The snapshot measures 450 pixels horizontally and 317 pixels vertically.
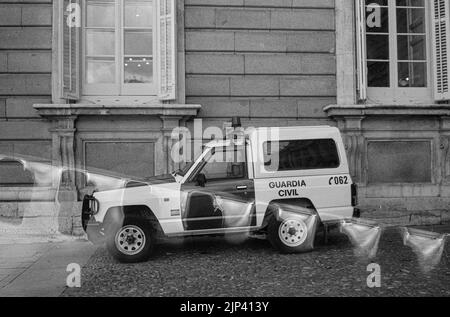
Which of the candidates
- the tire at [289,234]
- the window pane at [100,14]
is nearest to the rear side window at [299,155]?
the tire at [289,234]

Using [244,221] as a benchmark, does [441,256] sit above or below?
below

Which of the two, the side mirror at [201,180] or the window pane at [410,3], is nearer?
the side mirror at [201,180]

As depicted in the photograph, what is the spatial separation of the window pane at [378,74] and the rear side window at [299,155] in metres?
4.00

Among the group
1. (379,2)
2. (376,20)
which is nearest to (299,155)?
(376,20)

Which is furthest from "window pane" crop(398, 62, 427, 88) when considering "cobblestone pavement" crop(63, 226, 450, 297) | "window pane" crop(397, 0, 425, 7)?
"cobblestone pavement" crop(63, 226, 450, 297)

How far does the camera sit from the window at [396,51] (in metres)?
10.1

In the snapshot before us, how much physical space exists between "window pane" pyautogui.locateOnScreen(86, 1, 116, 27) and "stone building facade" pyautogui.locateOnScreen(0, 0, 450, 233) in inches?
0.9

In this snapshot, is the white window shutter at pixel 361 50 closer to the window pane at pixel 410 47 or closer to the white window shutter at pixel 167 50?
the window pane at pixel 410 47

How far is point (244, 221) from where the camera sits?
6609 mm

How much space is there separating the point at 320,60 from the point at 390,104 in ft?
5.92

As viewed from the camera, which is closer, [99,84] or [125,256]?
[125,256]

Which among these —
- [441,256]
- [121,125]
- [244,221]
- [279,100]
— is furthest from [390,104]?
[121,125]
